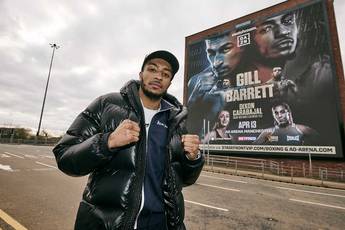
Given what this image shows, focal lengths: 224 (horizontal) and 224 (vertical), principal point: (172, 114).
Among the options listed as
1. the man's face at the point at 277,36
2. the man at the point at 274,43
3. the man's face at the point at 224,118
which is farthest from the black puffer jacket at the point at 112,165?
the man's face at the point at 277,36

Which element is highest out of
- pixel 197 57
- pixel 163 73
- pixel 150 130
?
pixel 197 57

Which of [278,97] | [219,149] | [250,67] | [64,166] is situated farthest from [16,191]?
[250,67]

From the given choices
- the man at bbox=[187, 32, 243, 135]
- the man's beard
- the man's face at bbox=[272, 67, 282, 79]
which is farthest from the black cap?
the man at bbox=[187, 32, 243, 135]

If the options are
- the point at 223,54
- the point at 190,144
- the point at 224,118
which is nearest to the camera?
the point at 190,144

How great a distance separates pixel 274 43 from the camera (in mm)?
21578

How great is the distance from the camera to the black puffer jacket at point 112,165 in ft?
4.72

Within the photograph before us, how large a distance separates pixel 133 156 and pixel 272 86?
21541 millimetres

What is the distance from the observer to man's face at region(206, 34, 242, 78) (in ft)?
79.3

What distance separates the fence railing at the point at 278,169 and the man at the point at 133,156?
16.4 m

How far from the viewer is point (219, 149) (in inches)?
891

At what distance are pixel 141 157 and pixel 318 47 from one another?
892 inches

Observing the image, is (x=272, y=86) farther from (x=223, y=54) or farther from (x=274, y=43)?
(x=223, y=54)

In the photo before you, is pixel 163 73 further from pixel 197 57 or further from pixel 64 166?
pixel 197 57

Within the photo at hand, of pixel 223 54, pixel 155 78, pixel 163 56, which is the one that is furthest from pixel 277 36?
pixel 155 78
